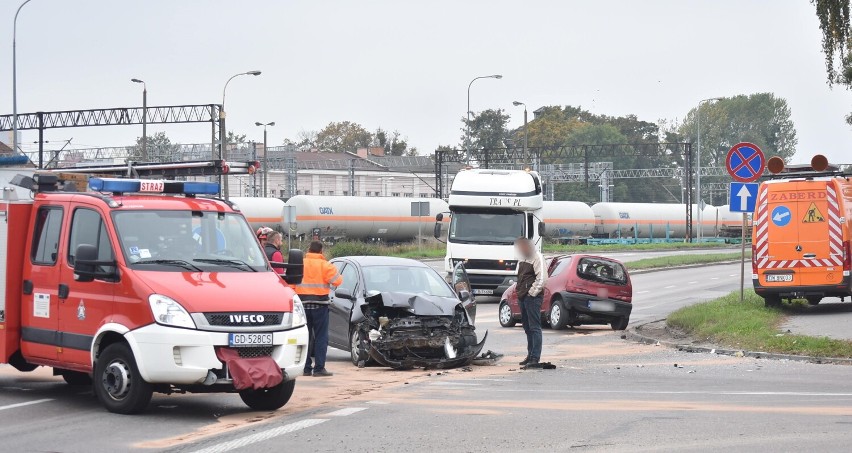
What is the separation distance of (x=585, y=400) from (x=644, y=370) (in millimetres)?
3799

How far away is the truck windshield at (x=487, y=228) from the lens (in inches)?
1241

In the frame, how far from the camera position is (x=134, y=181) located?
12344mm

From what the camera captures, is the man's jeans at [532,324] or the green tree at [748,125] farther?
the green tree at [748,125]

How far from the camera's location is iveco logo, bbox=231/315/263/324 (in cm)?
1099

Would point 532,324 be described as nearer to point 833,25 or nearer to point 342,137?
point 833,25

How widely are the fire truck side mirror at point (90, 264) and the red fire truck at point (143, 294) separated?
1 cm

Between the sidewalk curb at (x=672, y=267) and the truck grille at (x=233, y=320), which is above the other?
the truck grille at (x=233, y=320)

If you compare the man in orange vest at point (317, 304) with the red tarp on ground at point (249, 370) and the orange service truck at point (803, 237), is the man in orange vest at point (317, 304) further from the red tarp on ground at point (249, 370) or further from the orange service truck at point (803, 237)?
the orange service truck at point (803, 237)

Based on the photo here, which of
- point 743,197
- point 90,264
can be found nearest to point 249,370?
point 90,264

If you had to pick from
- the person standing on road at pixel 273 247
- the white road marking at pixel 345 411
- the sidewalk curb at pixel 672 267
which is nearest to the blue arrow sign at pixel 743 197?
the person standing on road at pixel 273 247

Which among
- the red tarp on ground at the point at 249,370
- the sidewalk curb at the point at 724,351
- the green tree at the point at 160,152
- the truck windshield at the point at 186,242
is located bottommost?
the sidewalk curb at the point at 724,351

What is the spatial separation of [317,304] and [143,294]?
4.45 metres

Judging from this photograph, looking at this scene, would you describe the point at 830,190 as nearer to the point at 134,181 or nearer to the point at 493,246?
the point at 493,246

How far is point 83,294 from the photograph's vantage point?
38.3 ft
